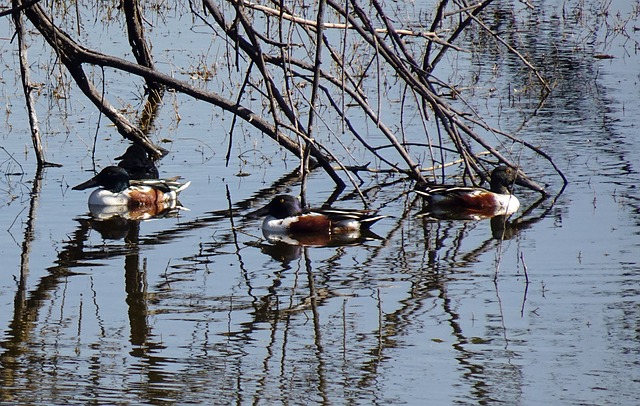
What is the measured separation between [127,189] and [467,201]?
3358 millimetres

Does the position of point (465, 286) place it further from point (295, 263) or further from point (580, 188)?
point (580, 188)

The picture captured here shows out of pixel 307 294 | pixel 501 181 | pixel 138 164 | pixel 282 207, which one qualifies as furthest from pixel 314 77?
pixel 138 164

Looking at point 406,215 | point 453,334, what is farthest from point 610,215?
point 453,334

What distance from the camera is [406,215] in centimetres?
1094

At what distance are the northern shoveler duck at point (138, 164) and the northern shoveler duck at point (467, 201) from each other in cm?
284

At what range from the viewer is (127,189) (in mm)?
11641

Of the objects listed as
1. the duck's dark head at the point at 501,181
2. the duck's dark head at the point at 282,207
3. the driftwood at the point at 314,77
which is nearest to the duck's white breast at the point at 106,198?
the driftwood at the point at 314,77

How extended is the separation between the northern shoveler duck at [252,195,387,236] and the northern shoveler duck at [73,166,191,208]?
1481 mm

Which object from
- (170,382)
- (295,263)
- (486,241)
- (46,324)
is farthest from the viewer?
(486,241)

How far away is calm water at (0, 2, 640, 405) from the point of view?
20.7 ft

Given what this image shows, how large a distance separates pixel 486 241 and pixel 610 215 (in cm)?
131

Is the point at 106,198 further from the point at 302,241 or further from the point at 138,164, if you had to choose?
the point at 302,241

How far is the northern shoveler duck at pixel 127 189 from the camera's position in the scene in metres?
11.5

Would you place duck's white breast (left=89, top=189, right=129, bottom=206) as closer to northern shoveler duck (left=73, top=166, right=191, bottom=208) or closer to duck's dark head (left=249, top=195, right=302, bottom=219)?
northern shoveler duck (left=73, top=166, right=191, bottom=208)
